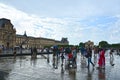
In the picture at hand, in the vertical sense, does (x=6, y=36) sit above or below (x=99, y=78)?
above

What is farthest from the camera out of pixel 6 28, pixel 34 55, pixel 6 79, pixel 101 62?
pixel 6 28

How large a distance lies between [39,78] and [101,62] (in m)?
7.97

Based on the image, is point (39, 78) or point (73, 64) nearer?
point (39, 78)

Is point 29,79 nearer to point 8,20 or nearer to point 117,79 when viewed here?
point 117,79

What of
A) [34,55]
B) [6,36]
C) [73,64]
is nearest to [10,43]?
[6,36]

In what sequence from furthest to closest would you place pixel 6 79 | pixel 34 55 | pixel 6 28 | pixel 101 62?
pixel 6 28 → pixel 34 55 → pixel 101 62 → pixel 6 79

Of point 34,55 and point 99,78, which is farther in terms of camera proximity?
point 34,55

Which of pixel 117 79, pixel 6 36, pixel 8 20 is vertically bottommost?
pixel 117 79

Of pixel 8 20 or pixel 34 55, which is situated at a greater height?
pixel 8 20

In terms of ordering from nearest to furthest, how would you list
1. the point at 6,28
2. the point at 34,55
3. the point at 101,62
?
the point at 101,62
the point at 34,55
the point at 6,28

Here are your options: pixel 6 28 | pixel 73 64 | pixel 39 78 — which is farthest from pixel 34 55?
pixel 6 28

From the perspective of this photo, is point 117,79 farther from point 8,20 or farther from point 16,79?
point 8,20

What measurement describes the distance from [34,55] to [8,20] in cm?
10020

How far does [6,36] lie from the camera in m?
142
